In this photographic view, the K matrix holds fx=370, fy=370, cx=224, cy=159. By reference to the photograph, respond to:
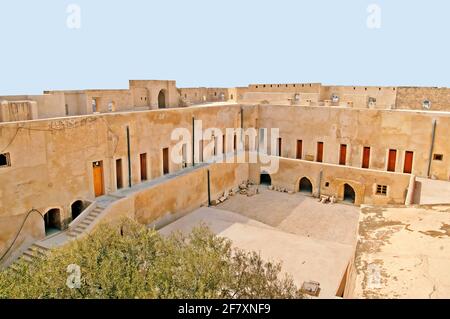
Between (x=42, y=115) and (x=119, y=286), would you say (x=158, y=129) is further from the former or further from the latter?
(x=119, y=286)

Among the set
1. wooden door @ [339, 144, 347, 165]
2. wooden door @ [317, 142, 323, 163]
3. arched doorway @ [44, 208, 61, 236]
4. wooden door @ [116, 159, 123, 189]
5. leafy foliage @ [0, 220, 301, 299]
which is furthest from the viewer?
wooden door @ [317, 142, 323, 163]

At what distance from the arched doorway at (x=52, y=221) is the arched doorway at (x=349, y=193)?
15.6m

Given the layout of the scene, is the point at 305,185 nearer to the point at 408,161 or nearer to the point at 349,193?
the point at 349,193

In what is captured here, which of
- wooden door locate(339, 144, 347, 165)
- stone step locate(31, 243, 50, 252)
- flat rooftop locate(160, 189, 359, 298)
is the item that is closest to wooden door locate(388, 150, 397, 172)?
wooden door locate(339, 144, 347, 165)

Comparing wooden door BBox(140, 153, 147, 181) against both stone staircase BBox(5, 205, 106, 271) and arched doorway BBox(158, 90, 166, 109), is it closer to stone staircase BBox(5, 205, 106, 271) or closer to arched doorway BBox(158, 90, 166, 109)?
stone staircase BBox(5, 205, 106, 271)

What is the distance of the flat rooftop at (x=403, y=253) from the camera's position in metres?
5.73

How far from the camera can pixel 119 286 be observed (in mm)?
7465

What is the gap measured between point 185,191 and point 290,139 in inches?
358

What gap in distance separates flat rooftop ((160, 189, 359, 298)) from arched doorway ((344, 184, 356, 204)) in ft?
4.39

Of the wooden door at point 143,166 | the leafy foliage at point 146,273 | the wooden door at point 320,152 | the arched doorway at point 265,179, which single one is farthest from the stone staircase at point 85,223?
the wooden door at point 320,152

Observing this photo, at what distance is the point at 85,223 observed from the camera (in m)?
13.9

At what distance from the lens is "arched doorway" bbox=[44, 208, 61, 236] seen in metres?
14.0

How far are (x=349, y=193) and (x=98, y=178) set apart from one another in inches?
589
